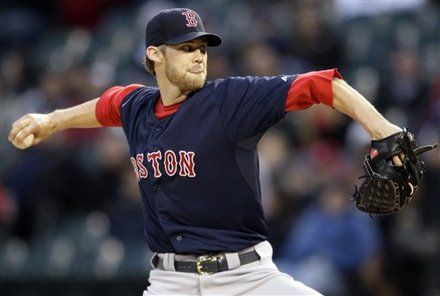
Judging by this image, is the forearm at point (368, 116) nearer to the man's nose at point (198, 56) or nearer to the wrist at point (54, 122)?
the man's nose at point (198, 56)

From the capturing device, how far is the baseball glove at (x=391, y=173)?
3.84m

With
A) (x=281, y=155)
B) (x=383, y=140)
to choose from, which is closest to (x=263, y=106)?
(x=383, y=140)

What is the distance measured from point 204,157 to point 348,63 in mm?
4896

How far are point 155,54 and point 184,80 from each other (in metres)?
0.24

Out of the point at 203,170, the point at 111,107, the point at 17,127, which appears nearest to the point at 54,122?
the point at 17,127

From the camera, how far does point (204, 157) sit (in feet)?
14.1

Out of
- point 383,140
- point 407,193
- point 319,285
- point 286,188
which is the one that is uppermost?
point 383,140

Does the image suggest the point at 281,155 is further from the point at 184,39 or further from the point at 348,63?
the point at 184,39

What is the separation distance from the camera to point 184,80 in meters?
4.38

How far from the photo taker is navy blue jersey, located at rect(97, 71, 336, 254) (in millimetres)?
4223

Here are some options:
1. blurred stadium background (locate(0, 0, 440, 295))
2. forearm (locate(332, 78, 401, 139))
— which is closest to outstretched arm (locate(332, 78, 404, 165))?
forearm (locate(332, 78, 401, 139))

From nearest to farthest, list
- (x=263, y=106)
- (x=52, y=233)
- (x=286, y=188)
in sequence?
(x=263, y=106) → (x=286, y=188) → (x=52, y=233)

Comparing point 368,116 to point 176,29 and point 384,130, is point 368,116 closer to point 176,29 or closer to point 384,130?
point 384,130

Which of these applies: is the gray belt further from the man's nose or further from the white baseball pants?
the man's nose
